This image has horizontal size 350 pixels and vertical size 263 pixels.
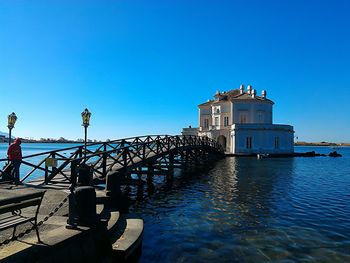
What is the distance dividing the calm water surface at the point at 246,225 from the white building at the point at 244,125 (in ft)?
121

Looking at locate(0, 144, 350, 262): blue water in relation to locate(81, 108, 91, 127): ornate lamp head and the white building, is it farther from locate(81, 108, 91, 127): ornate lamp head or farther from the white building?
the white building

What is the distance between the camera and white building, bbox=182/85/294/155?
53.5 m

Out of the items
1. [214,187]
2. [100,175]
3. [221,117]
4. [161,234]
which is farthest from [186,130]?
[161,234]

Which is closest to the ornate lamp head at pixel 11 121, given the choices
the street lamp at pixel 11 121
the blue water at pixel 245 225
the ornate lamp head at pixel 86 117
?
the street lamp at pixel 11 121

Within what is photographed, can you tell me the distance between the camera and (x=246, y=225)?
391 inches

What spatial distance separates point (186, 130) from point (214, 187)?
50.0 m

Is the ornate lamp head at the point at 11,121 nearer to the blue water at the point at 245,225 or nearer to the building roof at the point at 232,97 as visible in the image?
the blue water at the point at 245,225

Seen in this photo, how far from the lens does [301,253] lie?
7.52 meters

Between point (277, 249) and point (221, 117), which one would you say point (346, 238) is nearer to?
point (277, 249)

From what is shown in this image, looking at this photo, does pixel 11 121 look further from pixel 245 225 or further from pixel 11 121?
pixel 245 225

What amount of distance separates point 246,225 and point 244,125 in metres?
44.9

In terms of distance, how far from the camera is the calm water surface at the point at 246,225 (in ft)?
24.6

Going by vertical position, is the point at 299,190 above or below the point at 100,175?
below

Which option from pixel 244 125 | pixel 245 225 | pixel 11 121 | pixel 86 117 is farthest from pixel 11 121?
pixel 244 125
